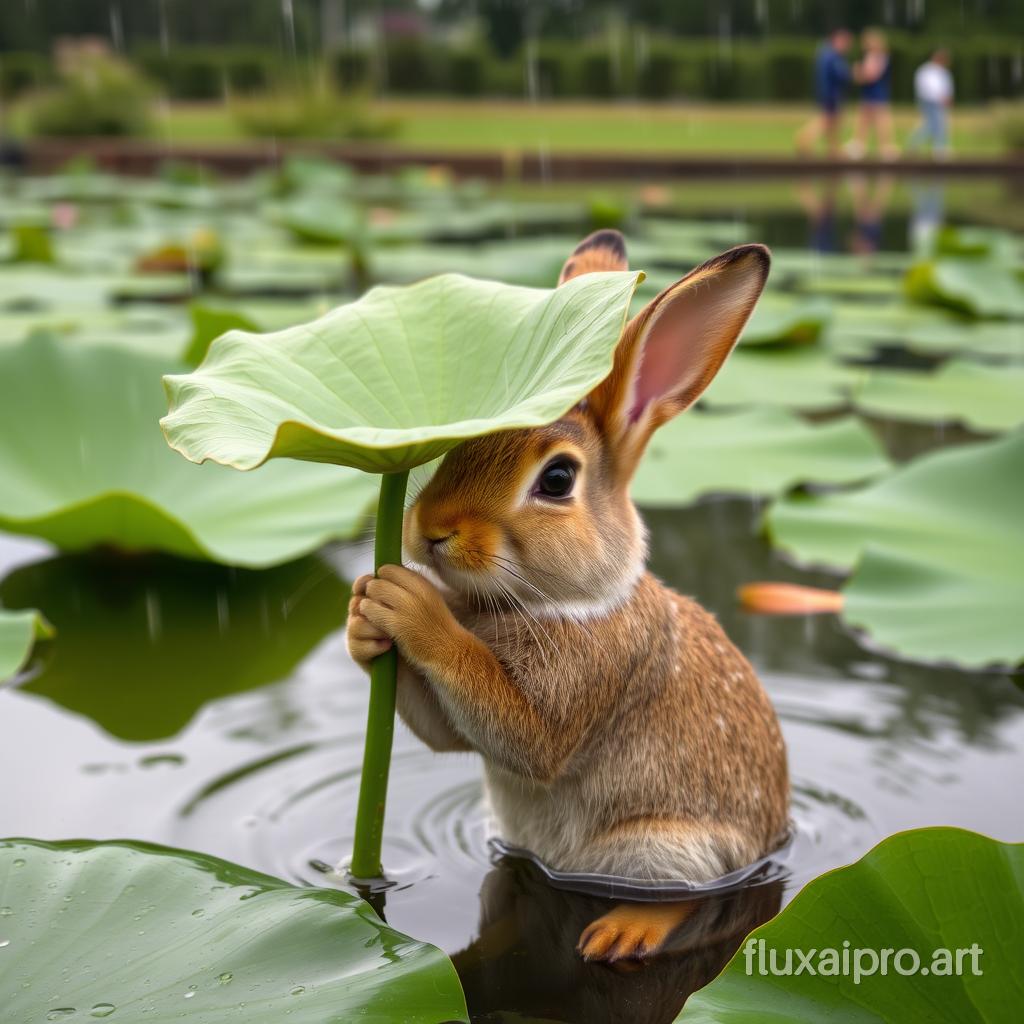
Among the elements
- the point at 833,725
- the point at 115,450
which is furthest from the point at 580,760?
the point at 115,450

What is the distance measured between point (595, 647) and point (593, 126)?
2514 cm

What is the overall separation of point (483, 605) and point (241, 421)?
1.72ft

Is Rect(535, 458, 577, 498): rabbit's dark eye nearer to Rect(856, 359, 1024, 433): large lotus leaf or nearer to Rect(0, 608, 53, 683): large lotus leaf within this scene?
Rect(0, 608, 53, 683): large lotus leaf

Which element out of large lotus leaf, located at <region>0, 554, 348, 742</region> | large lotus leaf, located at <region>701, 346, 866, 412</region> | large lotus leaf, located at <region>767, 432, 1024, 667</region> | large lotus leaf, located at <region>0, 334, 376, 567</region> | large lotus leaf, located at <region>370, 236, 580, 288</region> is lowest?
large lotus leaf, located at <region>0, 554, 348, 742</region>

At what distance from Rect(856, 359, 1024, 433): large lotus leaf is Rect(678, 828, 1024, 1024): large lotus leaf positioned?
3.03 m

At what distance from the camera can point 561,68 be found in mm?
31344

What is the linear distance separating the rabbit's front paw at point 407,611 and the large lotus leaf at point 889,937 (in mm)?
522

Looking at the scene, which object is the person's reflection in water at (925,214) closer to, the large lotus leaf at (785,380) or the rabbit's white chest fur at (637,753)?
the large lotus leaf at (785,380)

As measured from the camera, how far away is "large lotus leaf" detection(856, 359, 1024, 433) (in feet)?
14.4

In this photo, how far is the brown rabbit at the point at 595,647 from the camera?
1.70 meters

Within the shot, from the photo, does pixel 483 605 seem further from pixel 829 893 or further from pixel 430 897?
pixel 829 893

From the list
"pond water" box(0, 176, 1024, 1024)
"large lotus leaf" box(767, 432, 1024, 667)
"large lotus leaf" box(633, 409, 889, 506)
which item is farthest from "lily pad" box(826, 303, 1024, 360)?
"pond water" box(0, 176, 1024, 1024)

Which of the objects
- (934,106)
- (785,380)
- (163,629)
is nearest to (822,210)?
(934,106)

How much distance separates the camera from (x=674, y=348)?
186 cm
